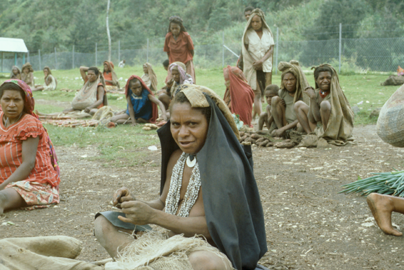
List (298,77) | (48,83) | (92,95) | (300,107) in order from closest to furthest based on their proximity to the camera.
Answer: (300,107) → (298,77) → (92,95) → (48,83)

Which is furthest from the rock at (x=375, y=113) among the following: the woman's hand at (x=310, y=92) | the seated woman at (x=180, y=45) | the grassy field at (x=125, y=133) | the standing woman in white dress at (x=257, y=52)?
the seated woman at (x=180, y=45)

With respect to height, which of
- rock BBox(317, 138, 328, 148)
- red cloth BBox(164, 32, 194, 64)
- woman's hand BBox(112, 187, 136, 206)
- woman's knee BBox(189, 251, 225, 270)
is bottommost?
rock BBox(317, 138, 328, 148)

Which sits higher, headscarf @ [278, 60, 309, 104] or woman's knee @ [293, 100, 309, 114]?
headscarf @ [278, 60, 309, 104]

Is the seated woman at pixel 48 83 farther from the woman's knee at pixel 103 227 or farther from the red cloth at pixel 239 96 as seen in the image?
the woman's knee at pixel 103 227

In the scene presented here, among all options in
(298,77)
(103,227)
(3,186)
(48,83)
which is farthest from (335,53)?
(103,227)

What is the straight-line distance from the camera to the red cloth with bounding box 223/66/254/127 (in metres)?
8.13

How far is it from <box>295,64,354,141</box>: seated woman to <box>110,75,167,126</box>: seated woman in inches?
143

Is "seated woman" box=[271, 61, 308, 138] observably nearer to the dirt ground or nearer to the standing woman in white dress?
the dirt ground

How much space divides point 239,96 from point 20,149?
4.86 m

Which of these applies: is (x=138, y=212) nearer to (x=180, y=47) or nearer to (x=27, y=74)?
(x=180, y=47)

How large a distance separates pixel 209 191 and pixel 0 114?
2849 mm

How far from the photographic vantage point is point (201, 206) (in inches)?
89.8

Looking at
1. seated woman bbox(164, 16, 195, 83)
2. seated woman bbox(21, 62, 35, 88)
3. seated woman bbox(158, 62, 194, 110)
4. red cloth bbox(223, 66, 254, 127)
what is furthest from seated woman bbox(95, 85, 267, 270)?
seated woman bbox(21, 62, 35, 88)

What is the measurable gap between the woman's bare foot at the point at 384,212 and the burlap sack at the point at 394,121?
0.92 m
